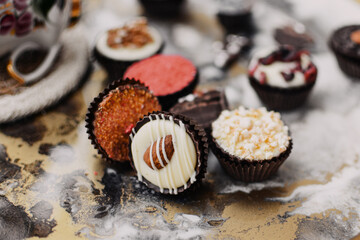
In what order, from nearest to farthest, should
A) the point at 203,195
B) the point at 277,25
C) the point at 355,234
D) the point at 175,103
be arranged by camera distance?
the point at 355,234 < the point at 203,195 < the point at 175,103 < the point at 277,25

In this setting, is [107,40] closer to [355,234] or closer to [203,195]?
[203,195]

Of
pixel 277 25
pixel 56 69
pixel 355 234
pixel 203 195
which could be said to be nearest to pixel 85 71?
pixel 56 69

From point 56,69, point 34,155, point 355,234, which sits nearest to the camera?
point 355,234

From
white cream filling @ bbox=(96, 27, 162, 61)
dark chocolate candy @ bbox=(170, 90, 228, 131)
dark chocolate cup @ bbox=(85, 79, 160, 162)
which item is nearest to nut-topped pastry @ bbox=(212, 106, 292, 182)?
dark chocolate candy @ bbox=(170, 90, 228, 131)

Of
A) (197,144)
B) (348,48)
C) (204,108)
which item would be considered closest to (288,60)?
(348,48)

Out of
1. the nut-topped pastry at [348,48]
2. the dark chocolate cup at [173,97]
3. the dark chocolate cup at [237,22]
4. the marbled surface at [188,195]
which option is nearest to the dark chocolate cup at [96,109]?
the marbled surface at [188,195]
